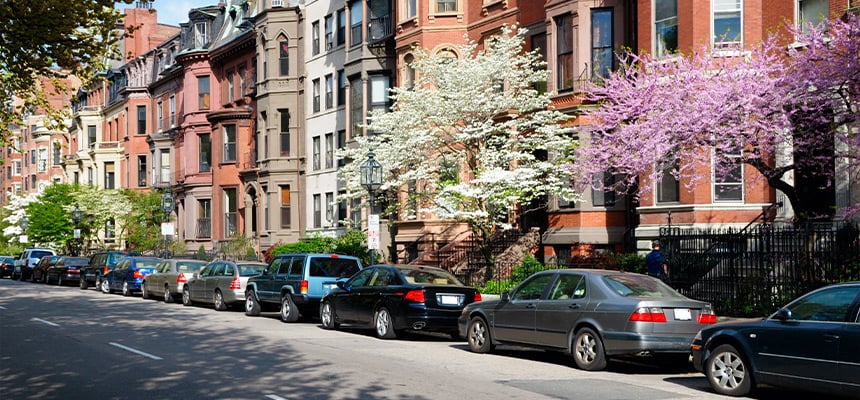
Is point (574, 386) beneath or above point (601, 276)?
beneath

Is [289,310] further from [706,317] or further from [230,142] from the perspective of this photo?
[230,142]

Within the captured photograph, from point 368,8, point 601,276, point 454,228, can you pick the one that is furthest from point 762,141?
point 368,8

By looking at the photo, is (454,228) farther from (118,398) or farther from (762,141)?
(118,398)

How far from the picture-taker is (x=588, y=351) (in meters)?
14.5

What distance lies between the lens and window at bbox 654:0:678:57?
25484 mm

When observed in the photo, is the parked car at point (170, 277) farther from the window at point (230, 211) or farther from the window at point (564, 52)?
the window at point (230, 211)

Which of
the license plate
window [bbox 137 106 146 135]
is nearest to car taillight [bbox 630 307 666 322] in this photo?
the license plate

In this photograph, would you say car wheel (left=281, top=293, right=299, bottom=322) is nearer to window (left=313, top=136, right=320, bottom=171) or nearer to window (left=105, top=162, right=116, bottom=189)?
window (left=313, top=136, right=320, bottom=171)

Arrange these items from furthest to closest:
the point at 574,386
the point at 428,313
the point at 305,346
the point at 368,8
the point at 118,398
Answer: the point at 368,8, the point at 428,313, the point at 305,346, the point at 574,386, the point at 118,398

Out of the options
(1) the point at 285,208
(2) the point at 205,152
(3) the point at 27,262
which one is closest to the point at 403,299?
(1) the point at 285,208

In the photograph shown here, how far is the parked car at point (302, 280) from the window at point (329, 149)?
2046 centimetres

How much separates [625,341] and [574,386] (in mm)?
1443

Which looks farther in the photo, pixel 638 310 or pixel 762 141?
pixel 762 141

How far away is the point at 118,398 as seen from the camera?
11242 millimetres
